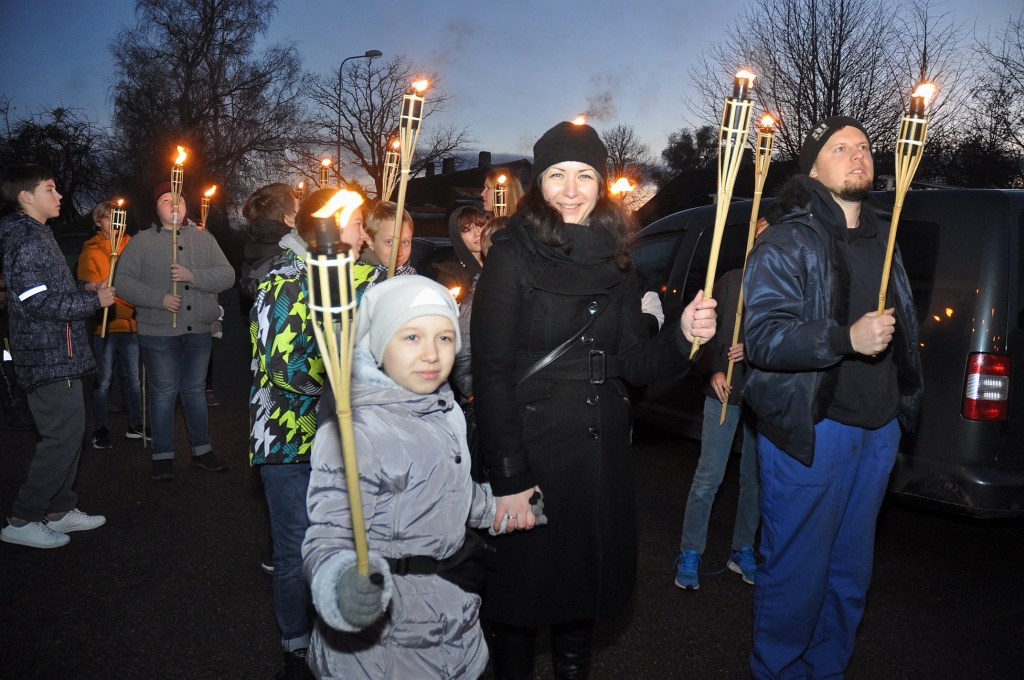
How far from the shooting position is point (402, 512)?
232 cm

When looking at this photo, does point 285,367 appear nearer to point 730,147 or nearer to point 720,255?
point 730,147

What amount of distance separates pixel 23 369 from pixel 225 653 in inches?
86.9

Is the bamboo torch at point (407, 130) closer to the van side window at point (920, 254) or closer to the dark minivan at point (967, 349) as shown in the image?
the van side window at point (920, 254)

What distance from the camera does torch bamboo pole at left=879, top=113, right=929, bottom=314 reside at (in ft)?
8.86

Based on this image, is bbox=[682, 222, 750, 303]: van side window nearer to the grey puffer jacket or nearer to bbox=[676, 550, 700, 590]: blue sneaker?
bbox=[676, 550, 700, 590]: blue sneaker

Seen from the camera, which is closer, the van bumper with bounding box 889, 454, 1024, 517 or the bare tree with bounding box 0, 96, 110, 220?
the van bumper with bounding box 889, 454, 1024, 517

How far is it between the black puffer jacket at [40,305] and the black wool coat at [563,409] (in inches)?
127

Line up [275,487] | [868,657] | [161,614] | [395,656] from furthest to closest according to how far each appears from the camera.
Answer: [161,614], [868,657], [275,487], [395,656]

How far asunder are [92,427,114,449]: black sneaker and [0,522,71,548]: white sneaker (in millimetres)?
2335

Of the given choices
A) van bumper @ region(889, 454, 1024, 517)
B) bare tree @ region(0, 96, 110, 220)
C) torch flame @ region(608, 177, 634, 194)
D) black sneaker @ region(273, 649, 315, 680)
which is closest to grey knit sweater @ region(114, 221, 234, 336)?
black sneaker @ region(273, 649, 315, 680)

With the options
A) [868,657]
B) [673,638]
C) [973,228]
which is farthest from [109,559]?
[973,228]

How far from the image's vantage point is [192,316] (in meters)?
6.33

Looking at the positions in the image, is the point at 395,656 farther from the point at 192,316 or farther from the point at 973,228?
the point at 192,316

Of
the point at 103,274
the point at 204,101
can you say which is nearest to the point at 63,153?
the point at 204,101
